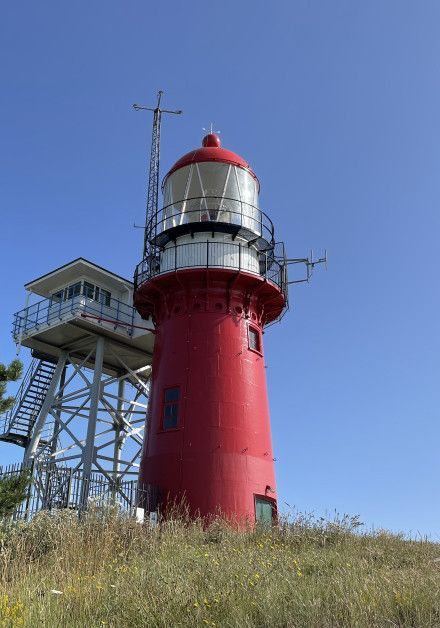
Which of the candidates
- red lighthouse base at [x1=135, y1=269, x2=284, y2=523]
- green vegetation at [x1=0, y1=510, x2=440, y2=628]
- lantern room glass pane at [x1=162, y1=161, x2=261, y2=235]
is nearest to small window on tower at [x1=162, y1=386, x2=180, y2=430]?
red lighthouse base at [x1=135, y1=269, x2=284, y2=523]

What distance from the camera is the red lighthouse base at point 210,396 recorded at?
19.0 meters

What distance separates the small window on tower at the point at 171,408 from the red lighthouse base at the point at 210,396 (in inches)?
1.3

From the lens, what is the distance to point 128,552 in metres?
11.2

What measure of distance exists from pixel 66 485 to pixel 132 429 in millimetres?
11295

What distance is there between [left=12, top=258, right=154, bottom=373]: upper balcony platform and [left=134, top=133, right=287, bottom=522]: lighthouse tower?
15.9 feet

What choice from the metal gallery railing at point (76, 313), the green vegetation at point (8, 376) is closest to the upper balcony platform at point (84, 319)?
the metal gallery railing at point (76, 313)

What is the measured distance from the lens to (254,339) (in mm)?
22219

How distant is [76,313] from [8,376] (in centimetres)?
1367

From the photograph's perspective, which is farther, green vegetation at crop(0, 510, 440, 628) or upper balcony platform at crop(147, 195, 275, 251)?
upper balcony platform at crop(147, 195, 275, 251)

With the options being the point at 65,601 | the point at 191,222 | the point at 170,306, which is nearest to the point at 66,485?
the point at 170,306

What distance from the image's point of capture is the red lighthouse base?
19.0 metres

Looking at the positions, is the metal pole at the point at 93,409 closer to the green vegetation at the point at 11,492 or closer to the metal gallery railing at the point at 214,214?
the metal gallery railing at the point at 214,214

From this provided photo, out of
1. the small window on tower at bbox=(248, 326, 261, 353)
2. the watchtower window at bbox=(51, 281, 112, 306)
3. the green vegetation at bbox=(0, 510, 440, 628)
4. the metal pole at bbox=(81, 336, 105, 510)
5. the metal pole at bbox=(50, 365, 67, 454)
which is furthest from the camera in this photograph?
the watchtower window at bbox=(51, 281, 112, 306)

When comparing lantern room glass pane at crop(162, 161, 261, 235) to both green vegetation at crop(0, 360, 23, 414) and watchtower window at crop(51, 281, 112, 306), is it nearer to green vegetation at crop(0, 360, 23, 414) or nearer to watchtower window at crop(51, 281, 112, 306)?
watchtower window at crop(51, 281, 112, 306)
